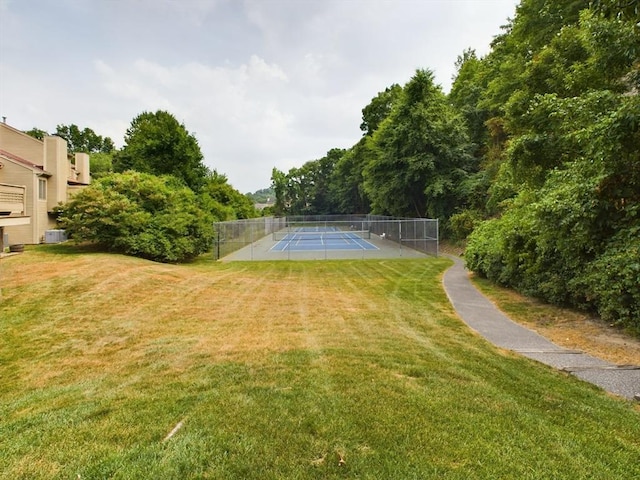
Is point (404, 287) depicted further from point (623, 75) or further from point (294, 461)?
point (294, 461)

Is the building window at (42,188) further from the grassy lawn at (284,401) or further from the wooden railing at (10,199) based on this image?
the grassy lawn at (284,401)

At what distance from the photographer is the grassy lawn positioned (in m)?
2.29

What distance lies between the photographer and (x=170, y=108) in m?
29.9

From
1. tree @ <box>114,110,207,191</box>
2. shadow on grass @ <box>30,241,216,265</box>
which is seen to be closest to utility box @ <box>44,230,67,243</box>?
shadow on grass @ <box>30,241,216,265</box>

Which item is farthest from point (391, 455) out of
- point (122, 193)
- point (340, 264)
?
point (122, 193)

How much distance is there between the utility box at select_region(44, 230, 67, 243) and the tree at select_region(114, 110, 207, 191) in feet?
32.2

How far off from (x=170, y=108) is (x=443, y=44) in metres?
23.9

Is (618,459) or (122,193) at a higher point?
(122,193)

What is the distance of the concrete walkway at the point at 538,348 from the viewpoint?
13.9 ft

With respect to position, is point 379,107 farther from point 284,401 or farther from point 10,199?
point 284,401

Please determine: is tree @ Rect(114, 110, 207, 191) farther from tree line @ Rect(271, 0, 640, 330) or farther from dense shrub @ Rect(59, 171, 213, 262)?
tree line @ Rect(271, 0, 640, 330)

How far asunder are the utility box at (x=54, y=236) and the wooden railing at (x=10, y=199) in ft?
18.9

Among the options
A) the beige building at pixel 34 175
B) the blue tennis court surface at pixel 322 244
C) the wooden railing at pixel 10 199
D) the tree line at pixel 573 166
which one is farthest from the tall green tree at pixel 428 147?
the wooden railing at pixel 10 199

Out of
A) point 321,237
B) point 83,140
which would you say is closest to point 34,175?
point 321,237
